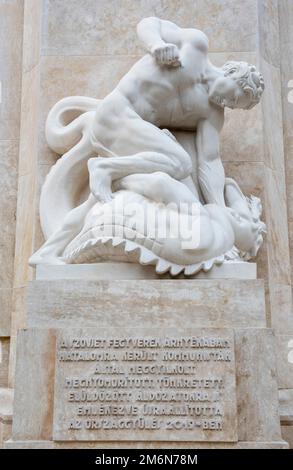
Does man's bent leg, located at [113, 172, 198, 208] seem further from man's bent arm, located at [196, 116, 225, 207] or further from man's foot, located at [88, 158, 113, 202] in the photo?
man's bent arm, located at [196, 116, 225, 207]

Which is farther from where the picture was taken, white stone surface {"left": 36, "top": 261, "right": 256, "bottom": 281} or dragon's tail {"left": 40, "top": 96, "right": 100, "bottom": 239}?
dragon's tail {"left": 40, "top": 96, "right": 100, "bottom": 239}

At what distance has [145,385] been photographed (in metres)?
4.56

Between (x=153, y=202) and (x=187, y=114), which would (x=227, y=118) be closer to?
(x=187, y=114)

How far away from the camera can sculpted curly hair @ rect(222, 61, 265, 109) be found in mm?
5543

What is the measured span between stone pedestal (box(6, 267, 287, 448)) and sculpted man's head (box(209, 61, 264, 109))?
165 centimetres

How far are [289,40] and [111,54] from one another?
6.52 feet

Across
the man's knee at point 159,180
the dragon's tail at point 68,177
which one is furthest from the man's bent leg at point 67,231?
the man's knee at point 159,180

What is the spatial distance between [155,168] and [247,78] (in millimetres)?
1161

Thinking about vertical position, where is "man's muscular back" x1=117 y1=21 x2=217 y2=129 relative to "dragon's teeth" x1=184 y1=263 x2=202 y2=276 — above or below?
above

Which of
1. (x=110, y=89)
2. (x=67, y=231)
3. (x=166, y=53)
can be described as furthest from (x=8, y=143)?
(x=166, y=53)

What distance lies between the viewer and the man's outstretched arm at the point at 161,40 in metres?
5.36

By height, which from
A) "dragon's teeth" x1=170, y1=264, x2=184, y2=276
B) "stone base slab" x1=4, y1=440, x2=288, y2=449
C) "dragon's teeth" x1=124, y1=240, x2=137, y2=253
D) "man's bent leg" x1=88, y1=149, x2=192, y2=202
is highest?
"man's bent leg" x1=88, y1=149, x2=192, y2=202

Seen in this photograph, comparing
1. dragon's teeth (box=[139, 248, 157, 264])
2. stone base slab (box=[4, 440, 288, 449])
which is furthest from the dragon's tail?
stone base slab (box=[4, 440, 288, 449])
